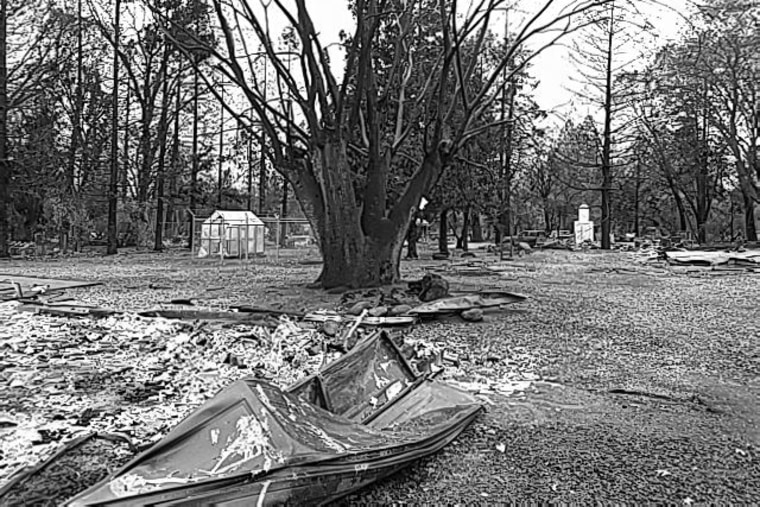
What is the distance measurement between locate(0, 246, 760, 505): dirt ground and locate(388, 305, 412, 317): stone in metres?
0.43

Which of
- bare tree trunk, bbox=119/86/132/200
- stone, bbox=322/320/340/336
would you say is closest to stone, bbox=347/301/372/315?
stone, bbox=322/320/340/336

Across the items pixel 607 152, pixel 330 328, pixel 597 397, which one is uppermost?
pixel 607 152

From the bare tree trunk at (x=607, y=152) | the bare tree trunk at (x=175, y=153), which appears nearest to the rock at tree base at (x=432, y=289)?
the bare tree trunk at (x=175, y=153)

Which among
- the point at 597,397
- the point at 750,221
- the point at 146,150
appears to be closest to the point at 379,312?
the point at 597,397

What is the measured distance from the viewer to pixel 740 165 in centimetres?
2858

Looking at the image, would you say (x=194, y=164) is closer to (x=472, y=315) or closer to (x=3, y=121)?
(x=3, y=121)

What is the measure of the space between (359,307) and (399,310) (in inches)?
26.0

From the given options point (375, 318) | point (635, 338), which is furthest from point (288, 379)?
point (635, 338)

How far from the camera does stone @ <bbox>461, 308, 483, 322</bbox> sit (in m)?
7.82

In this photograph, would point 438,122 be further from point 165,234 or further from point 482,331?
point 165,234

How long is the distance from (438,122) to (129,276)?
768 centimetres

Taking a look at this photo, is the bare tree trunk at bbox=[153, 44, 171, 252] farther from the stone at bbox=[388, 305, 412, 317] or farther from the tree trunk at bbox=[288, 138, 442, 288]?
the stone at bbox=[388, 305, 412, 317]

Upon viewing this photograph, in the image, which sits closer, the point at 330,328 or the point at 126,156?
the point at 330,328

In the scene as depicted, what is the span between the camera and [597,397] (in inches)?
181
